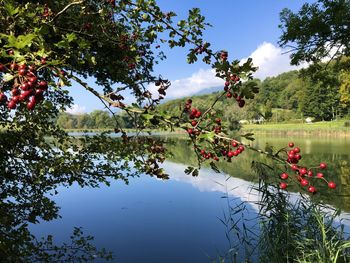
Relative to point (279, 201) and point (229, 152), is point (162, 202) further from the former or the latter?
point (229, 152)

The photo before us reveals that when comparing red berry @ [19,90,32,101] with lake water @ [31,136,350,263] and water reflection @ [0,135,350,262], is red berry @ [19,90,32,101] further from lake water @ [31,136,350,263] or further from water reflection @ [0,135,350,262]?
lake water @ [31,136,350,263]

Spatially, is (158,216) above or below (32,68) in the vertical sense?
below

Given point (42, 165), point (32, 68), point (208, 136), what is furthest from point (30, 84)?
point (42, 165)

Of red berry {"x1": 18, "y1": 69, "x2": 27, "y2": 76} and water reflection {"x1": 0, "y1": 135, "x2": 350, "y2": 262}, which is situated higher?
red berry {"x1": 18, "y1": 69, "x2": 27, "y2": 76}

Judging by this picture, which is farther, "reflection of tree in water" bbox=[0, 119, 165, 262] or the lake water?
the lake water

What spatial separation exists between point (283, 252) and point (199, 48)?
3.76 meters

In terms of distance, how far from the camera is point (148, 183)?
76.1 ft

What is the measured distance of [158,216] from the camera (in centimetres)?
1495

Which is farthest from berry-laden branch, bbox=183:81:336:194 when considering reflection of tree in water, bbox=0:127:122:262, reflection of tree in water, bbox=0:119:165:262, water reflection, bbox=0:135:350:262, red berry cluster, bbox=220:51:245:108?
reflection of tree in water, bbox=0:127:122:262

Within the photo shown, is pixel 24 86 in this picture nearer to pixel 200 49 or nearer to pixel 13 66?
pixel 13 66

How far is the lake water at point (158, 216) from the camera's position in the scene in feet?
36.2

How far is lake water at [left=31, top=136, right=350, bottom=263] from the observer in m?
11.0

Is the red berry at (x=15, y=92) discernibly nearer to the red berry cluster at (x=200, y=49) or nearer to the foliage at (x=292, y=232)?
the red berry cluster at (x=200, y=49)

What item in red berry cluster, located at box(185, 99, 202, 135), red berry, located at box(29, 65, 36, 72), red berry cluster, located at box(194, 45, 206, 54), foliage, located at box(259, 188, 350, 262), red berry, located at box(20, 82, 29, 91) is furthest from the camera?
foliage, located at box(259, 188, 350, 262)
